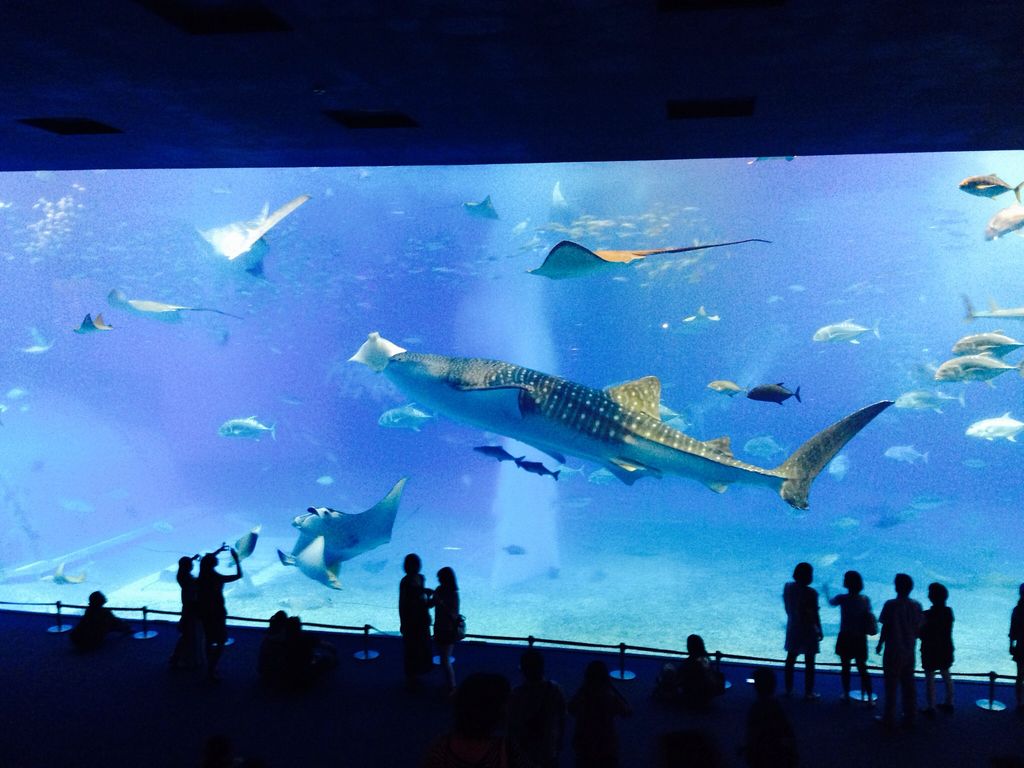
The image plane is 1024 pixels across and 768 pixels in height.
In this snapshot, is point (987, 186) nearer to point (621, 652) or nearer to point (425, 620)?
point (621, 652)

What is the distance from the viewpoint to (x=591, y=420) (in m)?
6.56

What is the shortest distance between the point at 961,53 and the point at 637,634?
12055mm

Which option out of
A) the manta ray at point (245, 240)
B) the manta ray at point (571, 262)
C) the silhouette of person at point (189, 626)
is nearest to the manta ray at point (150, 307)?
the manta ray at point (245, 240)

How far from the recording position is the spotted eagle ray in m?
5.66

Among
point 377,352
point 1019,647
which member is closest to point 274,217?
point 377,352

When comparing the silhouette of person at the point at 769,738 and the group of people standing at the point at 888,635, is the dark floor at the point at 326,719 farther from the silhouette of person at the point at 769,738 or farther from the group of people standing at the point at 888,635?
the silhouette of person at the point at 769,738

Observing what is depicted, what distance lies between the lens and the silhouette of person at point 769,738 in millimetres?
2623

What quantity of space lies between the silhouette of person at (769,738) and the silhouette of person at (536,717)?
32.4 inches

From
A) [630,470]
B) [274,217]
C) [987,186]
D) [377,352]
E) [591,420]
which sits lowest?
[630,470]

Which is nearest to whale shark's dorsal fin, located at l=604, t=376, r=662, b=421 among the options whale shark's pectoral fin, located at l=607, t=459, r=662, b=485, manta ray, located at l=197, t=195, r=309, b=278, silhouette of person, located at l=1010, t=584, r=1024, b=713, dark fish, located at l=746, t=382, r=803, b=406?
whale shark's pectoral fin, located at l=607, t=459, r=662, b=485

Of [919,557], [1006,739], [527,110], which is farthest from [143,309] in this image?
[919,557]

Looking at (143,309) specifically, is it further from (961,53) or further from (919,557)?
(919,557)

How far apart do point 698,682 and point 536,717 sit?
198 cm

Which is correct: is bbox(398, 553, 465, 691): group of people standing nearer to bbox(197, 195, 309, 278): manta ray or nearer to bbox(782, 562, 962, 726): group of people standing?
bbox(782, 562, 962, 726): group of people standing
